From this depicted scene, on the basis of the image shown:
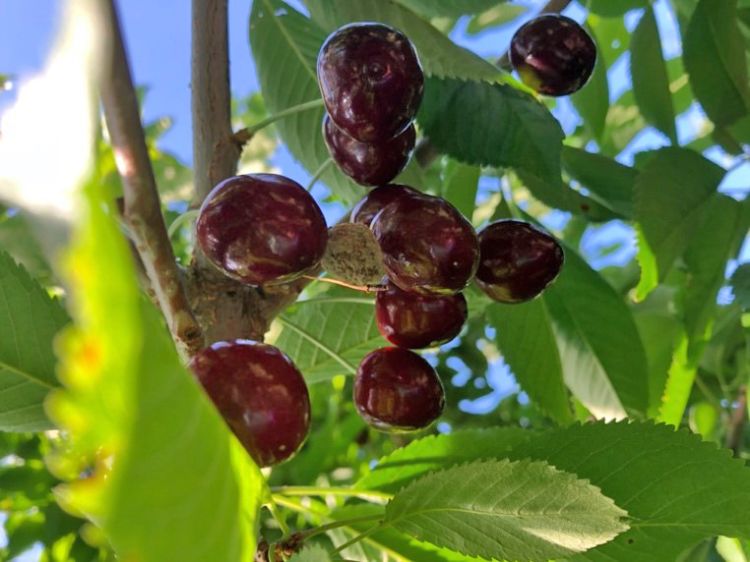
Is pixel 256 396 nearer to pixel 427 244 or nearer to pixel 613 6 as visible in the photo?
pixel 427 244

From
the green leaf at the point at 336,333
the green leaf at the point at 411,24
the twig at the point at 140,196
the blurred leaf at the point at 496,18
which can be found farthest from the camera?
the blurred leaf at the point at 496,18

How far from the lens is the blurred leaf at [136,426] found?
0.60 feet

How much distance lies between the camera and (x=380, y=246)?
0.62m

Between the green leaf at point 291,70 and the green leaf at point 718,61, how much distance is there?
0.43 m

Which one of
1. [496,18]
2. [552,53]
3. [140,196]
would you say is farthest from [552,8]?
[496,18]

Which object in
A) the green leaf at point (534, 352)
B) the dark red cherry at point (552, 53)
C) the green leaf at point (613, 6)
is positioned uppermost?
the green leaf at point (613, 6)

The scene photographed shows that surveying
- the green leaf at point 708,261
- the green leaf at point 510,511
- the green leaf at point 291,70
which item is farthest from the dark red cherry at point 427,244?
the green leaf at point 708,261

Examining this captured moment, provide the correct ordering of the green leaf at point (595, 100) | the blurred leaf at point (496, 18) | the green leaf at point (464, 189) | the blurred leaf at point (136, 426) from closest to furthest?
the blurred leaf at point (136, 426), the green leaf at point (464, 189), the green leaf at point (595, 100), the blurred leaf at point (496, 18)

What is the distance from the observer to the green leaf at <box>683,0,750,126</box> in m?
0.99

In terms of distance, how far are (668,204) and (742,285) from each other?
116 mm

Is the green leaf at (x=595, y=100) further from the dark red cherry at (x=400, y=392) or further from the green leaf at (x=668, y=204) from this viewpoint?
the dark red cherry at (x=400, y=392)

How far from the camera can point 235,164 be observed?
2.29 feet

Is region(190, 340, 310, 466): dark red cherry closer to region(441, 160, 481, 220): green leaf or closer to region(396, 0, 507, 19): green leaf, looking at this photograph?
region(396, 0, 507, 19): green leaf

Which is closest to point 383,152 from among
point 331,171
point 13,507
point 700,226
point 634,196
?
point 331,171
